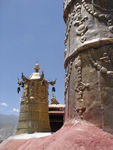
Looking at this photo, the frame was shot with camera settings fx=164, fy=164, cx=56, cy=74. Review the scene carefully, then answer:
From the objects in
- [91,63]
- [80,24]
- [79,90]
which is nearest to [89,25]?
[80,24]

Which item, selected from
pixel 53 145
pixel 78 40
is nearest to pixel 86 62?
pixel 78 40

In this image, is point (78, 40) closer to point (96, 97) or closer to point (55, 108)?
point (96, 97)

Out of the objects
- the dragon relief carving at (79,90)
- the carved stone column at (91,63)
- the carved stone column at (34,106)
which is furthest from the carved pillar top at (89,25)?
the carved stone column at (34,106)

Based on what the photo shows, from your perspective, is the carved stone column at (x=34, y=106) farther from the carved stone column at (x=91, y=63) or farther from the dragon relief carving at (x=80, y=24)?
the dragon relief carving at (x=80, y=24)

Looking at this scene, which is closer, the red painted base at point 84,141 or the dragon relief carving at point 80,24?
the red painted base at point 84,141

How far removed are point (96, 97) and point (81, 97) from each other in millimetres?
278

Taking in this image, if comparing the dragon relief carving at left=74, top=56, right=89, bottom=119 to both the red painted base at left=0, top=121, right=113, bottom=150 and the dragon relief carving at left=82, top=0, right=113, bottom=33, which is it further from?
the dragon relief carving at left=82, top=0, right=113, bottom=33

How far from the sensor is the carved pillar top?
9.82 feet

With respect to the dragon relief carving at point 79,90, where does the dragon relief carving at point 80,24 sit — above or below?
above

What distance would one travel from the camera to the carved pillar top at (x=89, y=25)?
118 inches

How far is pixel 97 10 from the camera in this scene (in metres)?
3.26

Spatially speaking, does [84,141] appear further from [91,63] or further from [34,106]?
[34,106]

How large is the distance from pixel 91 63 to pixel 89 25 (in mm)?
802

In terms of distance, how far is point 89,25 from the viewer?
3.16 meters
